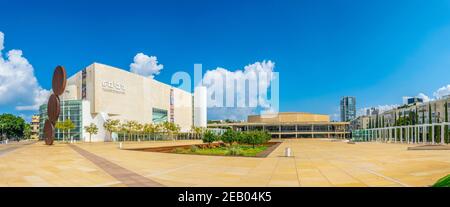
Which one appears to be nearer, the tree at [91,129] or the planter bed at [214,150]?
the planter bed at [214,150]

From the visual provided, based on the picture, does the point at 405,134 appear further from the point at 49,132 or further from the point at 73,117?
the point at 73,117

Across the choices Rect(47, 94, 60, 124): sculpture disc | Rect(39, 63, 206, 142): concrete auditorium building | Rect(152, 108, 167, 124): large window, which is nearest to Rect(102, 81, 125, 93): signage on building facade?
Rect(39, 63, 206, 142): concrete auditorium building

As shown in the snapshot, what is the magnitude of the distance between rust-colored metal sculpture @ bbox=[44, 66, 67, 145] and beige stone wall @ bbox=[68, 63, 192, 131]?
35.3 meters

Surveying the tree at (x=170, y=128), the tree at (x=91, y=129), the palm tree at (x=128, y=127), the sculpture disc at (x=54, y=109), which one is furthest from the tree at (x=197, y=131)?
the sculpture disc at (x=54, y=109)

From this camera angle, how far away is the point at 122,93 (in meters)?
103

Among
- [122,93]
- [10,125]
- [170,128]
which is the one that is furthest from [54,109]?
[10,125]

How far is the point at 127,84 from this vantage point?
105312 mm

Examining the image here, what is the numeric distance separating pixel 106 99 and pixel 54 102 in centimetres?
4234

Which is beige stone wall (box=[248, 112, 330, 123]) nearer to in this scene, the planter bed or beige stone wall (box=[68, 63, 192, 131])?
beige stone wall (box=[68, 63, 192, 131])

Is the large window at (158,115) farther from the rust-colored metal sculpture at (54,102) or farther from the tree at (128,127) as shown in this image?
the rust-colored metal sculpture at (54,102)

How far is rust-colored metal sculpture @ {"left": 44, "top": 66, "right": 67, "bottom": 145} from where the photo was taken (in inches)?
2119

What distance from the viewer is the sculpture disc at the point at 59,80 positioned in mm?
55294
